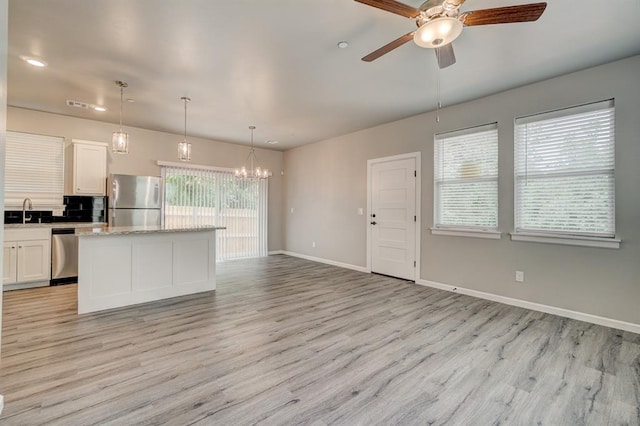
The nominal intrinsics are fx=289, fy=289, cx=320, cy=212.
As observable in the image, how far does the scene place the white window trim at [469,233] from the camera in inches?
155

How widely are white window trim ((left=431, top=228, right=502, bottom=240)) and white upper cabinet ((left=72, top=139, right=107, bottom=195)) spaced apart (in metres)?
5.81

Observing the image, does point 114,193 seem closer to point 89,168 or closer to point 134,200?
point 134,200

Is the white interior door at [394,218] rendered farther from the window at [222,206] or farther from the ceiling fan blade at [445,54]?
the window at [222,206]

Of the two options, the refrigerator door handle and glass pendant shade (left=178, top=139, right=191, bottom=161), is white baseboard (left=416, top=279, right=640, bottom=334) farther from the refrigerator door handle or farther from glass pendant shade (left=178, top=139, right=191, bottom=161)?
the refrigerator door handle

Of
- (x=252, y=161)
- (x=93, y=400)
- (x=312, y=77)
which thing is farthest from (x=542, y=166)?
(x=252, y=161)

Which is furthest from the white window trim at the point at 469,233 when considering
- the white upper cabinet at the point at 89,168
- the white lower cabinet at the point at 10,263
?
the white lower cabinet at the point at 10,263

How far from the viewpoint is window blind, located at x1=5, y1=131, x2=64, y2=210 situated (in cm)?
455

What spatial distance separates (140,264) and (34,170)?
294cm

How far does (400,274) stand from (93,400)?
4.35m

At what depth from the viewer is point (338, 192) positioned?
6375mm

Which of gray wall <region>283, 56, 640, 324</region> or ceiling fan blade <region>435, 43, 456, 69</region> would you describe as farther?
gray wall <region>283, 56, 640, 324</region>

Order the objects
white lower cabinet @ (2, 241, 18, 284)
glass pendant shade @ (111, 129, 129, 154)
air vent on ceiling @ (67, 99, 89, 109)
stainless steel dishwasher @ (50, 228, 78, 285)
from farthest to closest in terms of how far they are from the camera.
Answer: stainless steel dishwasher @ (50, 228, 78, 285) → air vent on ceiling @ (67, 99, 89, 109) → white lower cabinet @ (2, 241, 18, 284) → glass pendant shade @ (111, 129, 129, 154)

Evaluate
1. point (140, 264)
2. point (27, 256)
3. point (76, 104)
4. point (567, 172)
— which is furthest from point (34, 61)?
point (567, 172)

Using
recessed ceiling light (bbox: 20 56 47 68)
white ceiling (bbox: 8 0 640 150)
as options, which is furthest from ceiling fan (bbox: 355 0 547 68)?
recessed ceiling light (bbox: 20 56 47 68)
